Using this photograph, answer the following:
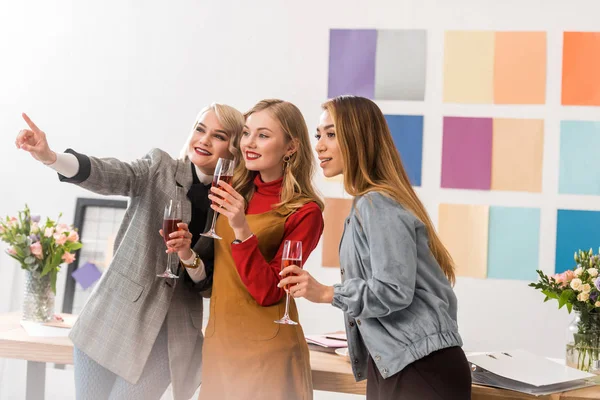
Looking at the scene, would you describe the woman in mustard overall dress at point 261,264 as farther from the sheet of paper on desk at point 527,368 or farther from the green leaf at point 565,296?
the green leaf at point 565,296

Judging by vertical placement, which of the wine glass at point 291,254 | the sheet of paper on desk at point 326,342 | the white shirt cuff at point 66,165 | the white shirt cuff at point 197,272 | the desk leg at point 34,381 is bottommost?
the desk leg at point 34,381

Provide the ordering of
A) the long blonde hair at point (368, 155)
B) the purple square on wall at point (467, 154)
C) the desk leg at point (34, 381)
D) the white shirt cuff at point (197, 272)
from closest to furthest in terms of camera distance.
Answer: the long blonde hair at point (368, 155) → the white shirt cuff at point (197, 272) → the desk leg at point (34, 381) → the purple square on wall at point (467, 154)

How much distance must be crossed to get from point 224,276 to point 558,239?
2036 millimetres

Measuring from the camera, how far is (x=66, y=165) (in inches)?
81.3

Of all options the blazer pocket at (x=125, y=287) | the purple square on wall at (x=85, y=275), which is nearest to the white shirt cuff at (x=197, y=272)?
the blazer pocket at (x=125, y=287)

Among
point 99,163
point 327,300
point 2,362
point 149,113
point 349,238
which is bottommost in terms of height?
point 2,362

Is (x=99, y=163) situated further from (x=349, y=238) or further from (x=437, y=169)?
(x=437, y=169)

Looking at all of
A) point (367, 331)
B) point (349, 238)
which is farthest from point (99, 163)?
point (367, 331)

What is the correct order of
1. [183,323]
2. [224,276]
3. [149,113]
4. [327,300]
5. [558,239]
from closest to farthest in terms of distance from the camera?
[327,300] → [224,276] → [183,323] → [558,239] → [149,113]

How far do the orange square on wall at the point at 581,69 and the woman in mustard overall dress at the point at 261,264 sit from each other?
1.86 meters

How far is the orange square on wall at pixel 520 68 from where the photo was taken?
3.55 metres

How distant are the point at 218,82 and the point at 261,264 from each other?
79.4 inches

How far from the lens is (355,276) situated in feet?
Answer: 6.06

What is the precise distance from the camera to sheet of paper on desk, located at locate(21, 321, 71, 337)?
9.00 feet
